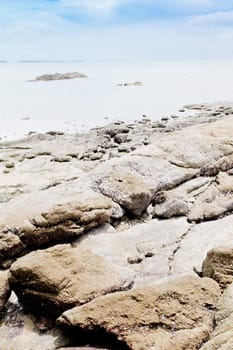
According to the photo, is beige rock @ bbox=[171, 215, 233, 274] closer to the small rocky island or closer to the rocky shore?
the rocky shore

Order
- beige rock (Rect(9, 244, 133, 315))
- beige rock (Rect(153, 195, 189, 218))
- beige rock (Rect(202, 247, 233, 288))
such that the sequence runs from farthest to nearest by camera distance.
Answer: beige rock (Rect(153, 195, 189, 218)), beige rock (Rect(9, 244, 133, 315)), beige rock (Rect(202, 247, 233, 288))

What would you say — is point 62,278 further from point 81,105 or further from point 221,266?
point 81,105

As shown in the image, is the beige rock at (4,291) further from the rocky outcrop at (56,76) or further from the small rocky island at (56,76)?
the rocky outcrop at (56,76)

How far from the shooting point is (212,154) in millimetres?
9633

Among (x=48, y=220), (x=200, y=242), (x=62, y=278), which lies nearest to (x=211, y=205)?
(x=200, y=242)

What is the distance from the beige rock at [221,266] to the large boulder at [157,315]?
0.19 metres

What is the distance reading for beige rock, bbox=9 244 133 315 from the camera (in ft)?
17.5

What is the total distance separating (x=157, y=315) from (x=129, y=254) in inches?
79.5

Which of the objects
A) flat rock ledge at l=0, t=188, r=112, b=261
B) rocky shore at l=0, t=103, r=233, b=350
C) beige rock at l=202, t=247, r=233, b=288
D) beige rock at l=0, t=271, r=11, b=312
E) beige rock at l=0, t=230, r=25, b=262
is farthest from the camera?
flat rock ledge at l=0, t=188, r=112, b=261

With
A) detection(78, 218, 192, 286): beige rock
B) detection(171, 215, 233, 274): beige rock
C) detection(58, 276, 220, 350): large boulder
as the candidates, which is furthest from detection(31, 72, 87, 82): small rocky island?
detection(58, 276, 220, 350): large boulder

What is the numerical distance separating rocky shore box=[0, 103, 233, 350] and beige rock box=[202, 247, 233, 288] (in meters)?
0.01

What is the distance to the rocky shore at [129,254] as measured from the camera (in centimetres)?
471

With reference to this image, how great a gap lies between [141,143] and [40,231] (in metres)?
8.55

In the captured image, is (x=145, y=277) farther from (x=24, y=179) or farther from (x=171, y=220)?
(x=24, y=179)
